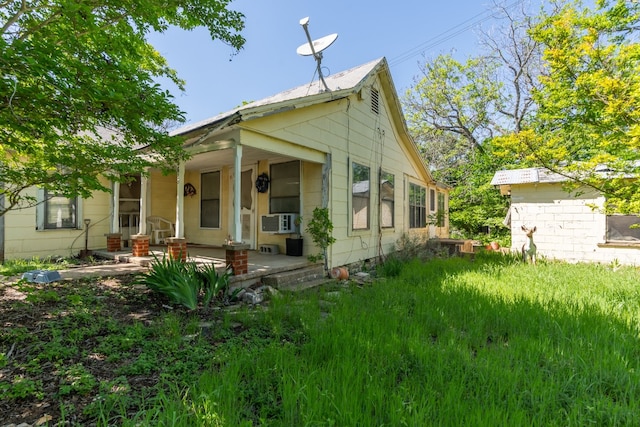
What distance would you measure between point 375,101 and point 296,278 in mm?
5746

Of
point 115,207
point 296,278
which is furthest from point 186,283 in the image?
point 115,207

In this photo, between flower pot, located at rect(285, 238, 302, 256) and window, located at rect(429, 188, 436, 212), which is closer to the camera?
flower pot, located at rect(285, 238, 302, 256)

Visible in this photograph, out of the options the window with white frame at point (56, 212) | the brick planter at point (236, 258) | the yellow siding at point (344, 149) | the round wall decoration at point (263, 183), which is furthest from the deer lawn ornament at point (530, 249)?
the window with white frame at point (56, 212)

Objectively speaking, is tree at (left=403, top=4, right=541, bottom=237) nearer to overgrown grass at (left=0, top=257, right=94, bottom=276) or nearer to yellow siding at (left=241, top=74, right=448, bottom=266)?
yellow siding at (left=241, top=74, right=448, bottom=266)

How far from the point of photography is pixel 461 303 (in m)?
4.09

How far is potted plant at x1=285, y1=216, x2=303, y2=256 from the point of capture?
685cm

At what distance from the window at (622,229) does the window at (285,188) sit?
335 inches

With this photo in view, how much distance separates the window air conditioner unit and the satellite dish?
152 inches

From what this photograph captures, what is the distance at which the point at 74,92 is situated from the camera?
256 cm

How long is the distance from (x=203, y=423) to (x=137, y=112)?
9.31 feet

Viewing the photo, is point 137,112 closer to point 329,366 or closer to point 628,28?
point 329,366

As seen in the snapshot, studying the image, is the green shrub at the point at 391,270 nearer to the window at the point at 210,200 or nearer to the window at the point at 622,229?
the window at the point at 210,200

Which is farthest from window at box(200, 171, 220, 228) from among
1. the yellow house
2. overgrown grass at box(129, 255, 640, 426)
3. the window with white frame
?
overgrown grass at box(129, 255, 640, 426)

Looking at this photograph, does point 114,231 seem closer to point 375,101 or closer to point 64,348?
point 64,348
